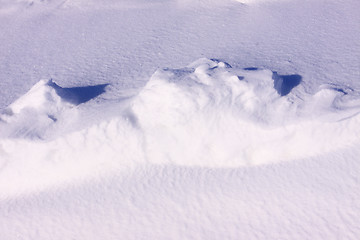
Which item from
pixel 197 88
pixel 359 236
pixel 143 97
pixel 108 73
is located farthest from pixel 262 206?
pixel 108 73

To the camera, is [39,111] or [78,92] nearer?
[39,111]

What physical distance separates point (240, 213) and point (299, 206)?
0.24 m

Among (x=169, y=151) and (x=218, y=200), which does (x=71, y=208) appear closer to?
(x=169, y=151)

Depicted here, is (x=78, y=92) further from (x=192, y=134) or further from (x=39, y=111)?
(x=192, y=134)

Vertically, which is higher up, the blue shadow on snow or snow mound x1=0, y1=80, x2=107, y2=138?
the blue shadow on snow

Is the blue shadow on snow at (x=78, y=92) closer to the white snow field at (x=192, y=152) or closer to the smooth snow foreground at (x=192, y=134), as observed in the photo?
the white snow field at (x=192, y=152)

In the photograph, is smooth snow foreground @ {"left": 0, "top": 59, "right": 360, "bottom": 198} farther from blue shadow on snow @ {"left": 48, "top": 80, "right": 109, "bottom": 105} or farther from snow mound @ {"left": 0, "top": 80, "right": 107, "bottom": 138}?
blue shadow on snow @ {"left": 48, "top": 80, "right": 109, "bottom": 105}

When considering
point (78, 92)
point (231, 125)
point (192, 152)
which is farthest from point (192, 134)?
point (78, 92)

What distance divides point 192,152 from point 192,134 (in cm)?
8

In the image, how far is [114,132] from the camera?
1.51m

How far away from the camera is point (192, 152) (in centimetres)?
149

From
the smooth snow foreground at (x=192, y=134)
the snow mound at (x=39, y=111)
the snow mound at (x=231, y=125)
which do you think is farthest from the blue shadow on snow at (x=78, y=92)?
the snow mound at (x=231, y=125)

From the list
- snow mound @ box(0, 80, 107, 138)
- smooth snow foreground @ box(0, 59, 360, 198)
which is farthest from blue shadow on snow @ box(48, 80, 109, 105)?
smooth snow foreground @ box(0, 59, 360, 198)

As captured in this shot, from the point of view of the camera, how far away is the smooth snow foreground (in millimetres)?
1477
